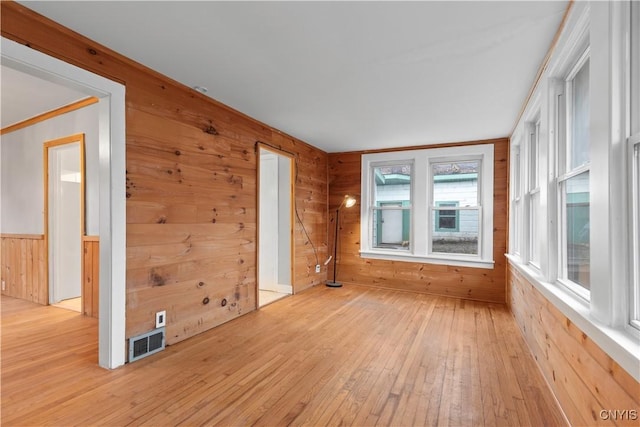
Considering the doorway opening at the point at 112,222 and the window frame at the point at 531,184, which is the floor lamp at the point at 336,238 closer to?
the window frame at the point at 531,184

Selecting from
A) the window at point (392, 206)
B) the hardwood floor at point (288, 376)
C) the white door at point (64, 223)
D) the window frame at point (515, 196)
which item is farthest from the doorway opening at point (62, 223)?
the window frame at point (515, 196)

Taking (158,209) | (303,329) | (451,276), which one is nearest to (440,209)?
(451,276)

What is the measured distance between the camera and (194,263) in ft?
9.42

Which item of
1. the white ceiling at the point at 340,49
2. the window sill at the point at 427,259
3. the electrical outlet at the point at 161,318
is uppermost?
the white ceiling at the point at 340,49

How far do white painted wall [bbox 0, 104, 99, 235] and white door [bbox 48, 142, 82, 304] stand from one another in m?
0.19

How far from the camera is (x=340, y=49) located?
2.11m

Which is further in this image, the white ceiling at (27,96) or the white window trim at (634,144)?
the white ceiling at (27,96)

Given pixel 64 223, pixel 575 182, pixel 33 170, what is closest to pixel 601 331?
pixel 575 182

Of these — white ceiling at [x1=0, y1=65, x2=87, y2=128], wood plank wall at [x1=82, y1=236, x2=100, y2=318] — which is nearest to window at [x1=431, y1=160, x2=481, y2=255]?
wood plank wall at [x1=82, y1=236, x2=100, y2=318]

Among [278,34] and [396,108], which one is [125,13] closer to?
[278,34]

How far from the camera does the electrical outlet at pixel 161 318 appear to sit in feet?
8.37

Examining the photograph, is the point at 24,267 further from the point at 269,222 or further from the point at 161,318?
the point at 269,222

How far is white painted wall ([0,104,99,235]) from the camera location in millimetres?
3449

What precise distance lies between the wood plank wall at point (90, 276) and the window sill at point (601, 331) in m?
4.15
